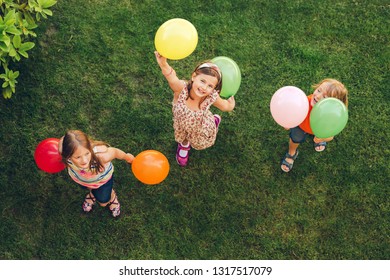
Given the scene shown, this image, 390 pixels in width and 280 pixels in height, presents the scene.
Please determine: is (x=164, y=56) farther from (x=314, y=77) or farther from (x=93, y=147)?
(x=314, y=77)

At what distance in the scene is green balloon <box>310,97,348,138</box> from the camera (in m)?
3.61

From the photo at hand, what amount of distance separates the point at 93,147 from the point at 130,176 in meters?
0.82

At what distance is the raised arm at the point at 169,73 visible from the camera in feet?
12.7

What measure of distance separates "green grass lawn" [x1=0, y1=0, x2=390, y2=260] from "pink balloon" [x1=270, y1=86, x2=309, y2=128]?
893 millimetres

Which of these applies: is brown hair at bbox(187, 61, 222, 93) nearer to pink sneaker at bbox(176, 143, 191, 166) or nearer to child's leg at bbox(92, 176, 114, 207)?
pink sneaker at bbox(176, 143, 191, 166)

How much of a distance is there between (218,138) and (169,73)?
0.96 meters

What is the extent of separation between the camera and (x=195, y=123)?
157 inches

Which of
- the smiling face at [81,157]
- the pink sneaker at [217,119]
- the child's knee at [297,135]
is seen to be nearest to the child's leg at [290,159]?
the child's knee at [297,135]

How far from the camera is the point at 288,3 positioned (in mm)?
5164

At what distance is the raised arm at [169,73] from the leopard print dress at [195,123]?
0.08 metres

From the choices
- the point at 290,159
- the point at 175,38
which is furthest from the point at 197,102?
the point at 290,159

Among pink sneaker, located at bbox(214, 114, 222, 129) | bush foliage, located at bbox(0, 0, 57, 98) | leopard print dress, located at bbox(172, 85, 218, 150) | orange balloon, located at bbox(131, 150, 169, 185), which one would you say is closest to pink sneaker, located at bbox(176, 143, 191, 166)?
leopard print dress, located at bbox(172, 85, 218, 150)

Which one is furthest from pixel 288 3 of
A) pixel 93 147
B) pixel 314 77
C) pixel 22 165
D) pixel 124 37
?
pixel 22 165

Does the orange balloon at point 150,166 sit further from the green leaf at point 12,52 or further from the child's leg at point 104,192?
the green leaf at point 12,52
